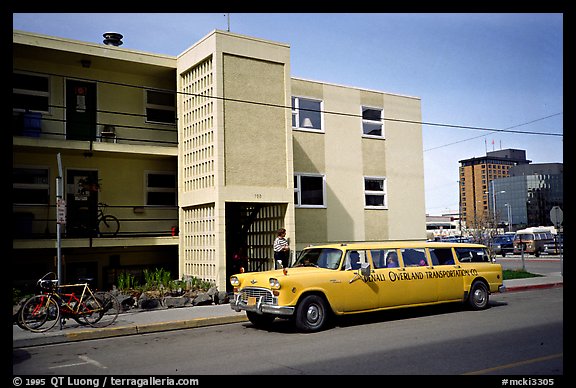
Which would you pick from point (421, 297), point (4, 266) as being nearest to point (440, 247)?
point (421, 297)

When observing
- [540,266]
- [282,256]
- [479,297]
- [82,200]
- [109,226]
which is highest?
[82,200]

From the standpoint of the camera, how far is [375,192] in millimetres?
23203

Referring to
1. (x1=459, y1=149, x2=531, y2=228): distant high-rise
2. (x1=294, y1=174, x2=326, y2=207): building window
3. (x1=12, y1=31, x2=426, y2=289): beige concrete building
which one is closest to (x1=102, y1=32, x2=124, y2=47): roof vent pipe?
(x1=12, y1=31, x2=426, y2=289): beige concrete building

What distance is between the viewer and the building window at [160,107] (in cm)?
1995

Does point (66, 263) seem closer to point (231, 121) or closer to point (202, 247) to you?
point (202, 247)

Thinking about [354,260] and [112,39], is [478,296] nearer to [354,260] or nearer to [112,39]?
[354,260]

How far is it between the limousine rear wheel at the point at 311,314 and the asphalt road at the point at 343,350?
0.21 meters

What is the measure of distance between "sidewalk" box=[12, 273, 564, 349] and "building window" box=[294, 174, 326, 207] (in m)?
6.42

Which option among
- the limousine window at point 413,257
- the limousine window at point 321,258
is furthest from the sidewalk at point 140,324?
the limousine window at point 413,257

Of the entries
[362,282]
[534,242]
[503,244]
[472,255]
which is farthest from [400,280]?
[503,244]

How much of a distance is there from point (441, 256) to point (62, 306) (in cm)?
867

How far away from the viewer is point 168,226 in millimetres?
19922

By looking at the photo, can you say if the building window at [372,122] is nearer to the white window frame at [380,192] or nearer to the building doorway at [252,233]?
the white window frame at [380,192]
